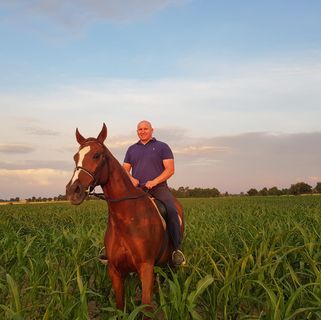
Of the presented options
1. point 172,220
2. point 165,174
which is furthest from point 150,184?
point 172,220

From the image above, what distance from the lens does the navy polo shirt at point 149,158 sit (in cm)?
604

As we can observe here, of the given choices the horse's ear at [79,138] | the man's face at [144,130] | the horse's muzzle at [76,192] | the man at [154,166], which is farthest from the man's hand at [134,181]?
the horse's muzzle at [76,192]

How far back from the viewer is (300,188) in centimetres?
10456

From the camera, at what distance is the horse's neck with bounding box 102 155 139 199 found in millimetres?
5125

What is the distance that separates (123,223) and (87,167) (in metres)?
0.89

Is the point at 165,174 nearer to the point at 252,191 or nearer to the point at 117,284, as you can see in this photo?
the point at 117,284

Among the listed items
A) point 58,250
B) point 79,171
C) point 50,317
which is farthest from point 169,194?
point 58,250

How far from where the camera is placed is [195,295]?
15.3 ft

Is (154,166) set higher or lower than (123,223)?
higher

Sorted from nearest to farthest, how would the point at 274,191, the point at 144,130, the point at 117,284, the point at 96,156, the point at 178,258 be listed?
the point at 96,156 < the point at 117,284 < the point at 178,258 < the point at 144,130 < the point at 274,191

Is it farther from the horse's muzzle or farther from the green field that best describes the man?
the horse's muzzle

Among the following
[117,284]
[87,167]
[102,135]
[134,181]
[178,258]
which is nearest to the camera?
[87,167]

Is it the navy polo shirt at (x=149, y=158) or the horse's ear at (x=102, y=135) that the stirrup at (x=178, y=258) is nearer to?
the navy polo shirt at (x=149, y=158)

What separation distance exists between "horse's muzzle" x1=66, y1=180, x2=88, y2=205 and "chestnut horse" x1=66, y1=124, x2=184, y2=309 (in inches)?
10.2
